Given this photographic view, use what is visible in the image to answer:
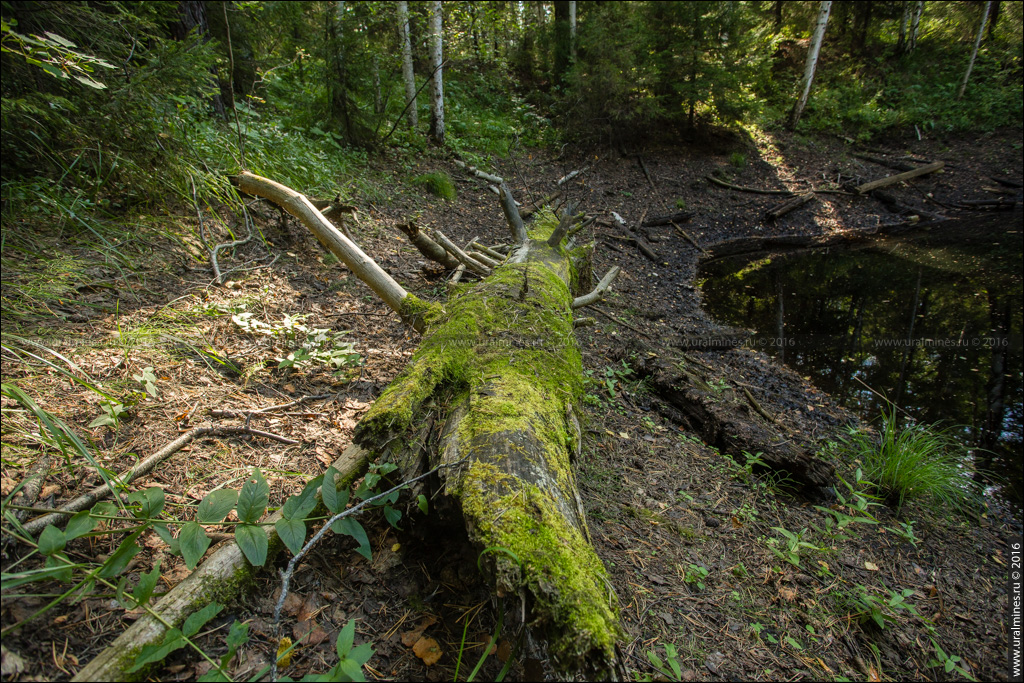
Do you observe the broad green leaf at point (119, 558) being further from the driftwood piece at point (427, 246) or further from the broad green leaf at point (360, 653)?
the driftwood piece at point (427, 246)

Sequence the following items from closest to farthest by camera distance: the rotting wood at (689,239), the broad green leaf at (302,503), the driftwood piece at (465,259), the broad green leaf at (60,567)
→ 1. the broad green leaf at (60,567)
2. the broad green leaf at (302,503)
3. the driftwood piece at (465,259)
4. the rotting wood at (689,239)

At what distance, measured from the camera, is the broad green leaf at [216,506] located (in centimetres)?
147

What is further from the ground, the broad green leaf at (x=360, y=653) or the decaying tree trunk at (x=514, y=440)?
the decaying tree trunk at (x=514, y=440)

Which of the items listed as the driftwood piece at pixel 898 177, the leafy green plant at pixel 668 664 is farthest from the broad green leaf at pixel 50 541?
the driftwood piece at pixel 898 177

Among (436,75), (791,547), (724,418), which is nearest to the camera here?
(791,547)

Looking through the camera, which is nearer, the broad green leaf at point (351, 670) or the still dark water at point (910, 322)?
the broad green leaf at point (351, 670)

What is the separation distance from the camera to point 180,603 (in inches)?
57.4

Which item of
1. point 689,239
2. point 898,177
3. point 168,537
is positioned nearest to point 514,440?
point 168,537

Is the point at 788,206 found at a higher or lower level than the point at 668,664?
higher

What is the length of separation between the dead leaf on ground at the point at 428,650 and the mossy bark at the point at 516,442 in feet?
1.42

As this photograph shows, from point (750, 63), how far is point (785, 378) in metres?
11.2

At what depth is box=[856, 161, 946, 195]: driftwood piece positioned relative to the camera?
12164 millimetres

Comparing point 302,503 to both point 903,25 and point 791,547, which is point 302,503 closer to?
point 791,547

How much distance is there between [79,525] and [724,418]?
4009mm
